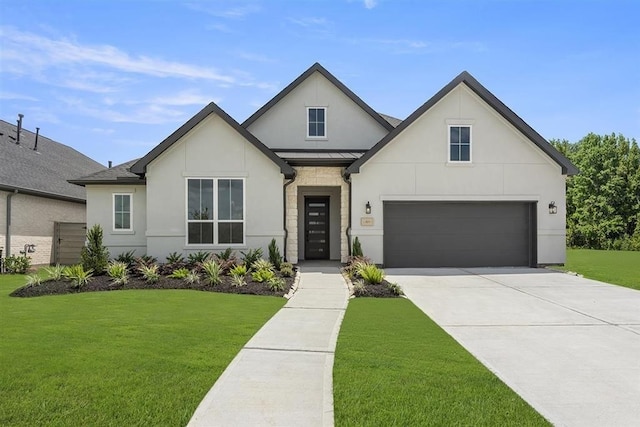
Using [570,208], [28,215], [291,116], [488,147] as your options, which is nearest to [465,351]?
[488,147]

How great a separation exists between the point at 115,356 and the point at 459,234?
1303 centimetres

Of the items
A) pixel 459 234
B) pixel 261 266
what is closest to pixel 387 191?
pixel 459 234

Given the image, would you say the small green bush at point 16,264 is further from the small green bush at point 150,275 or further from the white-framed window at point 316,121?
the white-framed window at point 316,121

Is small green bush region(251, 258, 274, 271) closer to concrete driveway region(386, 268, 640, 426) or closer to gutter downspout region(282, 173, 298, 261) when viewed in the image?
gutter downspout region(282, 173, 298, 261)

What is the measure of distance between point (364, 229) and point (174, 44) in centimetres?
830

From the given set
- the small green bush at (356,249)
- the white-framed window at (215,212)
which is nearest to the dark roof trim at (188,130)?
the white-framed window at (215,212)

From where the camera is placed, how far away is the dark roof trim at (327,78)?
17984mm

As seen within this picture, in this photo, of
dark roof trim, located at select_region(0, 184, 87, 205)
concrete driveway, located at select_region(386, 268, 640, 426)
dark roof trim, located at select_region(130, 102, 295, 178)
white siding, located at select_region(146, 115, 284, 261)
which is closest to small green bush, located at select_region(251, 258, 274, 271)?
white siding, located at select_region(146, 115, 284, 261)

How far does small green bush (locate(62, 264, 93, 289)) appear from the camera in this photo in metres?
11.4

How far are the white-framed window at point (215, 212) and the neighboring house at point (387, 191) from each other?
0.03 meters

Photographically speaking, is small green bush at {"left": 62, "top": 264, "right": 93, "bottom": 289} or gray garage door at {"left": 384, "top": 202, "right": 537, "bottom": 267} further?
gray garage door at {"left": 384, "top": 202, "right": 537, "bottom": 267}

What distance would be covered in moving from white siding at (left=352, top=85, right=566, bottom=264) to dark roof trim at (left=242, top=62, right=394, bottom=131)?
286 centimetres

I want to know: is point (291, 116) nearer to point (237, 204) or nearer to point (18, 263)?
point (237, 204)

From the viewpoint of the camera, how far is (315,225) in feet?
59.6
